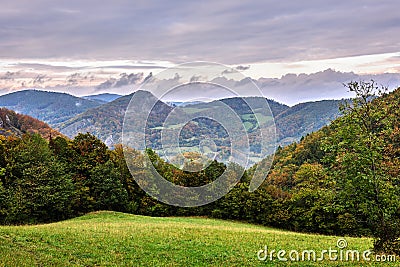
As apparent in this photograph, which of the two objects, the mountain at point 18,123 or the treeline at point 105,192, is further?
the mountain at point 18,123

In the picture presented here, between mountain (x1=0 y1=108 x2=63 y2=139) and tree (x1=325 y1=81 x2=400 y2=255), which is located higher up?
mountain (x1=0 y1=108 x2=63 y2=139)

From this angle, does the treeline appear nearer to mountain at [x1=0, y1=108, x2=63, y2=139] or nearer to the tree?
the tree

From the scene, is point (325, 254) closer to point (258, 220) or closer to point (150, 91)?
point (150, 91)

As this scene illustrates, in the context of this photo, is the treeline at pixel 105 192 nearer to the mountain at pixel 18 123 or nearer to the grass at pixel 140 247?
the grass at pixel 140 247

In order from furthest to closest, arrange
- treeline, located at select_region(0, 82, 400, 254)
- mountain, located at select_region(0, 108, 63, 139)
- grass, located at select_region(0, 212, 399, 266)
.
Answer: mountain, located at select_region(0, 108, 63, 139) < treeline, located at select_region(0, 82, 400, 254) < grass, located at select_region(0, 212, 399, 266)

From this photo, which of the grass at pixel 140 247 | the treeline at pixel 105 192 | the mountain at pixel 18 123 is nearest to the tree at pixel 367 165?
the grass at pixel 140 247

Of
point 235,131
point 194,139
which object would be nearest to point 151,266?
point 235,131

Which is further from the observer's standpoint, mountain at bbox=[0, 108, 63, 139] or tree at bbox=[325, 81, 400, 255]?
mountain at bbox=[0, 108, 63, 139]

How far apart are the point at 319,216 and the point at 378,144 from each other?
32578mm

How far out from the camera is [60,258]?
1614 centimetres

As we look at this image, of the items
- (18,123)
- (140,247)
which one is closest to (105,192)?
(140,247)

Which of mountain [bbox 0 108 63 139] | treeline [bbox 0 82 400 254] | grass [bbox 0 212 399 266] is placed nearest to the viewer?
grass [bbox 0 212 399 266]

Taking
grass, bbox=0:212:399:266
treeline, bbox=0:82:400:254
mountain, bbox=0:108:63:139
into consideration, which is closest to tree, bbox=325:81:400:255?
grass, bbox=0:212:399:266

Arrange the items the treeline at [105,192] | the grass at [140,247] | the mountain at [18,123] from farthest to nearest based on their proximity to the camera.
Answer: the mountain at [18,123] → the treeline at [105,192] → the grass at [140,247]
